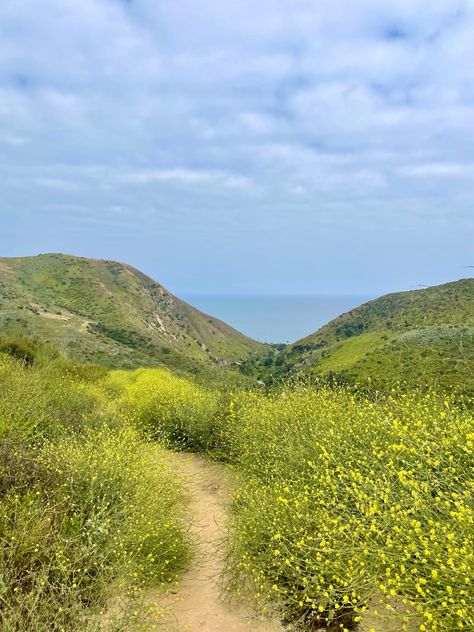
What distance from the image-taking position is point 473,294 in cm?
6512

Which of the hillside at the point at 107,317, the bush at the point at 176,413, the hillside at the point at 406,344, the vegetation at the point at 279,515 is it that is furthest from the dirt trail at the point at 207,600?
the hillside at the point at 107,317

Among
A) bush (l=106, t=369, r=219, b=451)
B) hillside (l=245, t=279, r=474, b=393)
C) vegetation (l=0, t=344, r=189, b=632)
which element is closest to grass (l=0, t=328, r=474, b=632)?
vegetation (l=0, t=344, r=189, b=632)

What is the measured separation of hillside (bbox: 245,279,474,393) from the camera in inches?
1213

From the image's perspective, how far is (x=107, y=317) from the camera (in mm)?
90500

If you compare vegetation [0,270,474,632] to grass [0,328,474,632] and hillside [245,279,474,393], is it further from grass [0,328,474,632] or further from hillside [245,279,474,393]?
hillside [245,279,474,393]

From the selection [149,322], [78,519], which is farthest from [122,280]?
[78,519]

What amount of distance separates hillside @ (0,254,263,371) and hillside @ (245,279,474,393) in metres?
21.4

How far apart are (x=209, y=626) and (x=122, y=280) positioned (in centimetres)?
12605

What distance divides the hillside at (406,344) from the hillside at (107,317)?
2135 cm

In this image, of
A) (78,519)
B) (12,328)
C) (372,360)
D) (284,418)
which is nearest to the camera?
(78,519)

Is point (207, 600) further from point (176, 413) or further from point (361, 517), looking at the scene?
point (176, 413)

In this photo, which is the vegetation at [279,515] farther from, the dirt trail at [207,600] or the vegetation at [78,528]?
the dirt trail at [207,600]

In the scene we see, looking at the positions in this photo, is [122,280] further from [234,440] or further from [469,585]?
[469,585]

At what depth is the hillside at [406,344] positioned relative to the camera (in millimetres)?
30816
